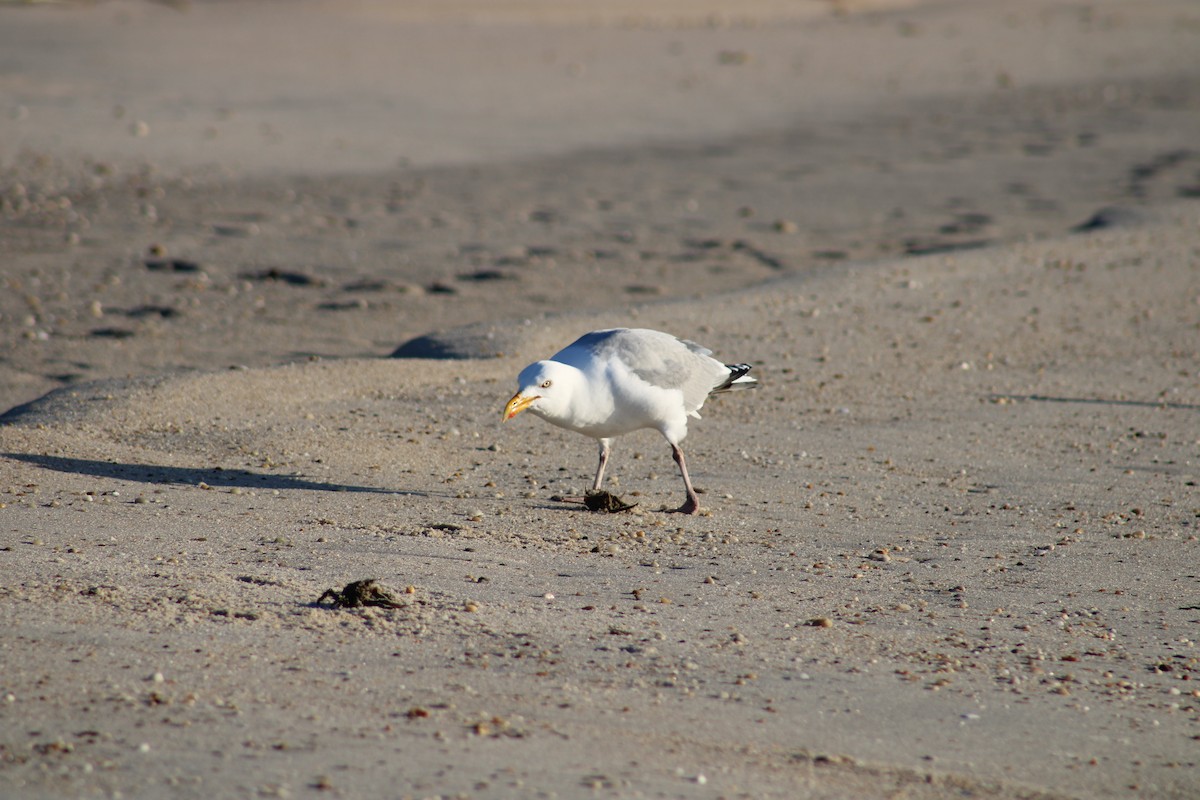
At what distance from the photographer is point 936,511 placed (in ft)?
21.0

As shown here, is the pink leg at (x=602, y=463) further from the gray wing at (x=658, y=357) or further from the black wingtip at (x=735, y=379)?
the black wingtip at (x=735, y=379)

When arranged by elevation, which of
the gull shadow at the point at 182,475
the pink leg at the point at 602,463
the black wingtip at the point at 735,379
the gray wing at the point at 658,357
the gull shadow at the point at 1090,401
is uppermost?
the gray wing at the point at 658,357

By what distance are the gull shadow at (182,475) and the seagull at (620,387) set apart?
35.3 inches

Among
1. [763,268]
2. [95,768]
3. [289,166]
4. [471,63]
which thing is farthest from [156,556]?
[471,63]

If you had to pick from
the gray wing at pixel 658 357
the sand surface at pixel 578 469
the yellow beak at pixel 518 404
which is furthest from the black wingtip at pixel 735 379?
the yellow beak at pixel 518 404

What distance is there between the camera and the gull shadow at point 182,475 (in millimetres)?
6223

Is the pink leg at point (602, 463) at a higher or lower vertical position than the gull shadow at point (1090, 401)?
lower

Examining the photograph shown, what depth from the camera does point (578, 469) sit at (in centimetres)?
696

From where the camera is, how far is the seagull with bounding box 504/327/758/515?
19.0 ft

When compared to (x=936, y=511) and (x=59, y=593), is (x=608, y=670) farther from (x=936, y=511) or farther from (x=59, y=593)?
(x=936, y=511)

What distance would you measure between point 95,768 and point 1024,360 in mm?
7243

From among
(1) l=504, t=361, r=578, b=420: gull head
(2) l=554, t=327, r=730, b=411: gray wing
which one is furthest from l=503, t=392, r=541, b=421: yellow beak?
(2) l=554, t=327, r=730, b=411: gray wing

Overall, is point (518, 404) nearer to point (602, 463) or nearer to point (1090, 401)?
point (602, 463)

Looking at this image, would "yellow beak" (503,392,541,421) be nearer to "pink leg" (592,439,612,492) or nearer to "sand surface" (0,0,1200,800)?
"sand surface" (0,0,1200,800)
